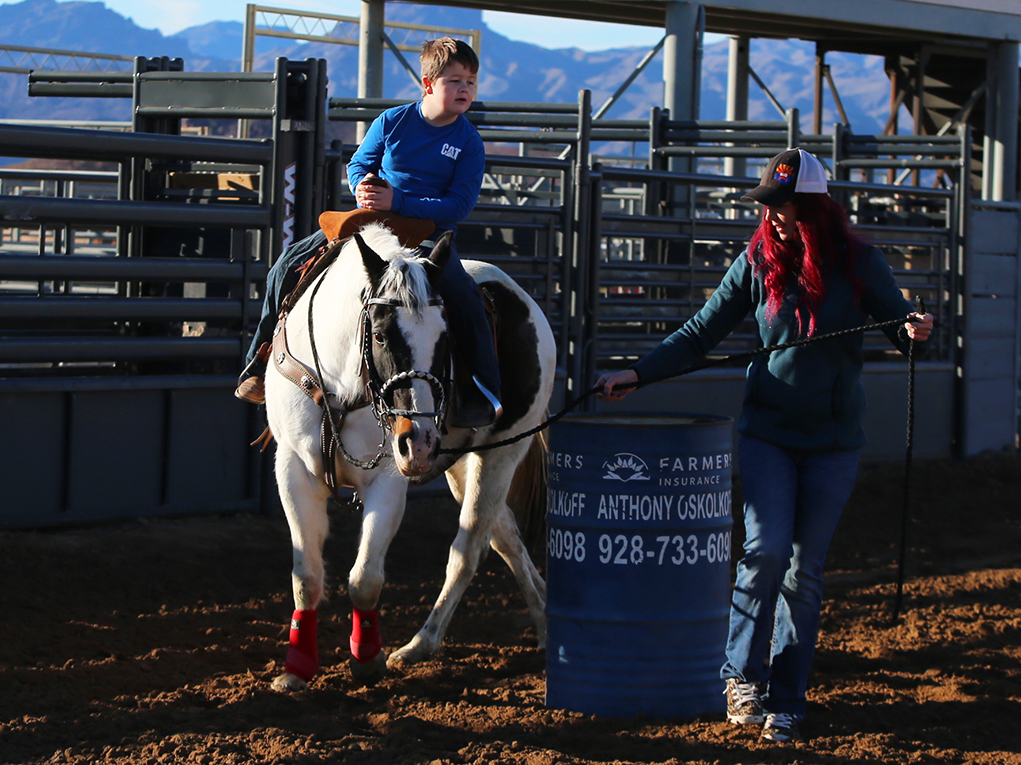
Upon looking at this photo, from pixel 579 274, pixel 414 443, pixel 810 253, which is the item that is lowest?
pixel 414 443

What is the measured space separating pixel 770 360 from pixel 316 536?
1819 mm

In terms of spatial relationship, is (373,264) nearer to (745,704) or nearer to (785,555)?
(785,555)

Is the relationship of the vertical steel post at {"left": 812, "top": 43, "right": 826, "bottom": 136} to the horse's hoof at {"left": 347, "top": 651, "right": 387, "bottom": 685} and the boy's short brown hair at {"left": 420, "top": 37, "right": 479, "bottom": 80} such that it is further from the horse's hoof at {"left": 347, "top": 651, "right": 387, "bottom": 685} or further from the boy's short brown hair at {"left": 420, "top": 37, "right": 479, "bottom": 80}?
the horse's hoof at {"left": 347, "top": 651, "right": 387, "bottom": 685}

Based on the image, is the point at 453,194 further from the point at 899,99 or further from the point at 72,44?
the point at 72,44

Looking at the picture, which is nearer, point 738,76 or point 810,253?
point 810,253

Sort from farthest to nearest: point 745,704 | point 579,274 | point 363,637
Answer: point 579,274
point 363,637
point 745,704

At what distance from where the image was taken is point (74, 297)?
6668mm

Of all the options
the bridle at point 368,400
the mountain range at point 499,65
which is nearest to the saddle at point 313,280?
the bridle at point 368,400

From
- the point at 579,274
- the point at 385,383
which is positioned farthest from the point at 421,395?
the point at 579,274

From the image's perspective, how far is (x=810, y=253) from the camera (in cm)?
374

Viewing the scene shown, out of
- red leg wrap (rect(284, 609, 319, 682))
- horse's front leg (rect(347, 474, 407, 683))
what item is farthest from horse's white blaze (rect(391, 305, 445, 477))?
red leg wrap (rect(284, 609, 319, 682))

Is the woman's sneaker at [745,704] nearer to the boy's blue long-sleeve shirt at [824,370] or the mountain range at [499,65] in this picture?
the boy's blue long-sleeve shirt at [824,370]

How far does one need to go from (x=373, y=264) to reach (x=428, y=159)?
863 mm

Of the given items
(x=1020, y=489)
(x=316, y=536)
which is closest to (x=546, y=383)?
(x=316, y=536)
